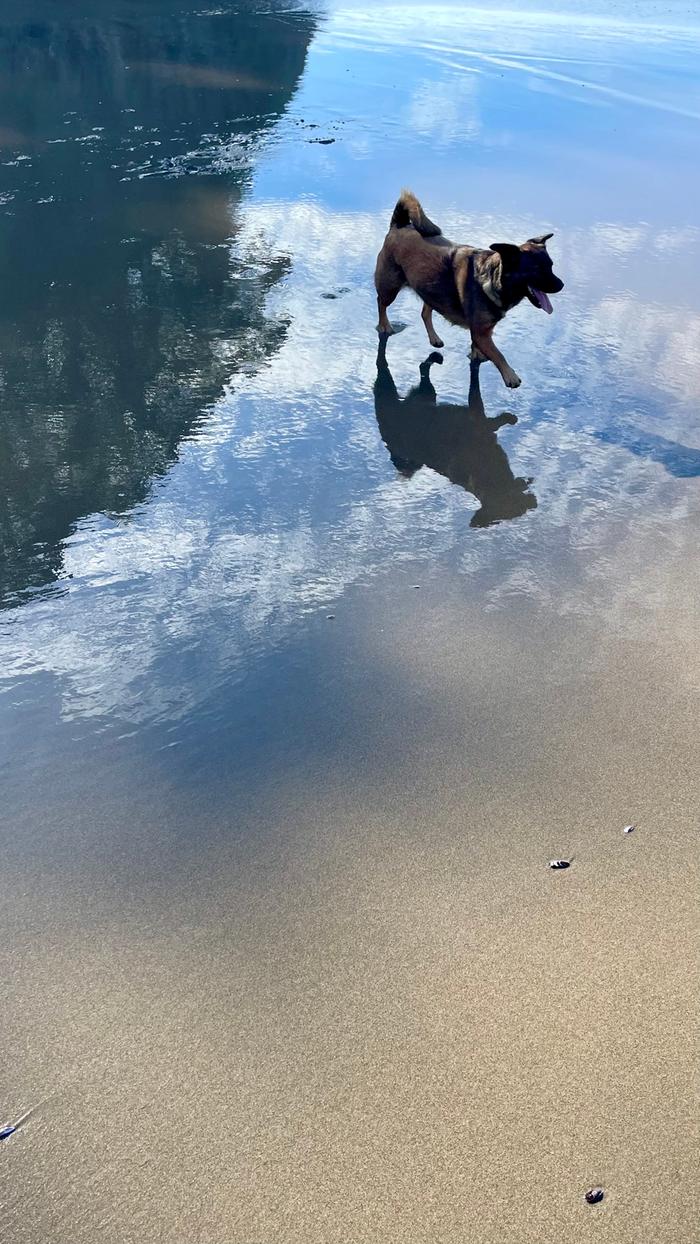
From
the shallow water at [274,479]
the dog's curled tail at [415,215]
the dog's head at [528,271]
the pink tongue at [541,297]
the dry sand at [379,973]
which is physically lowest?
the dry sand at [379,973]

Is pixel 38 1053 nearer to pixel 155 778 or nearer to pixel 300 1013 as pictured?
pixel 300 1013

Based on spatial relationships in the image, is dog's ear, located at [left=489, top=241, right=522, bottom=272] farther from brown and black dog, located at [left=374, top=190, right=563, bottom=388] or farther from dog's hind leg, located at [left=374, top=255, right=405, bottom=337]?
dog's hind leg, located at [left=374, top=255, right=405, bottom=337]

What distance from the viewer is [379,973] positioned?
2645mm

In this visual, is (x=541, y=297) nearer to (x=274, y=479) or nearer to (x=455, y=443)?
(x=455, y=443)

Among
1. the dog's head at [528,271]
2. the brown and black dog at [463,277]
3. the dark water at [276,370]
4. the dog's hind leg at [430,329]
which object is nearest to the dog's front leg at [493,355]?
the brown and black dog at [463,277]

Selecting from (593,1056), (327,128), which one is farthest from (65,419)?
(327,128)

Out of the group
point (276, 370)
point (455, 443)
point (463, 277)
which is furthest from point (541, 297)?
point (276, 370)

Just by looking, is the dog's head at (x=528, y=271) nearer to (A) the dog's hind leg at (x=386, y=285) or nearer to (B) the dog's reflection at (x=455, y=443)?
(B) the dog's reflection at (x=455, y=443)

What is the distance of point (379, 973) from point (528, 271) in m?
3.89

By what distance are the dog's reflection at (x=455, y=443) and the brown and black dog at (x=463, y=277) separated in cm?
31

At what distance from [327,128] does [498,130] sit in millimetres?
1723

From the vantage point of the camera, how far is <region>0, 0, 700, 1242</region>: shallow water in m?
3.29

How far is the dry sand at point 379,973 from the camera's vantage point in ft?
7.18

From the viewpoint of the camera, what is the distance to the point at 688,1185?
218 cm
